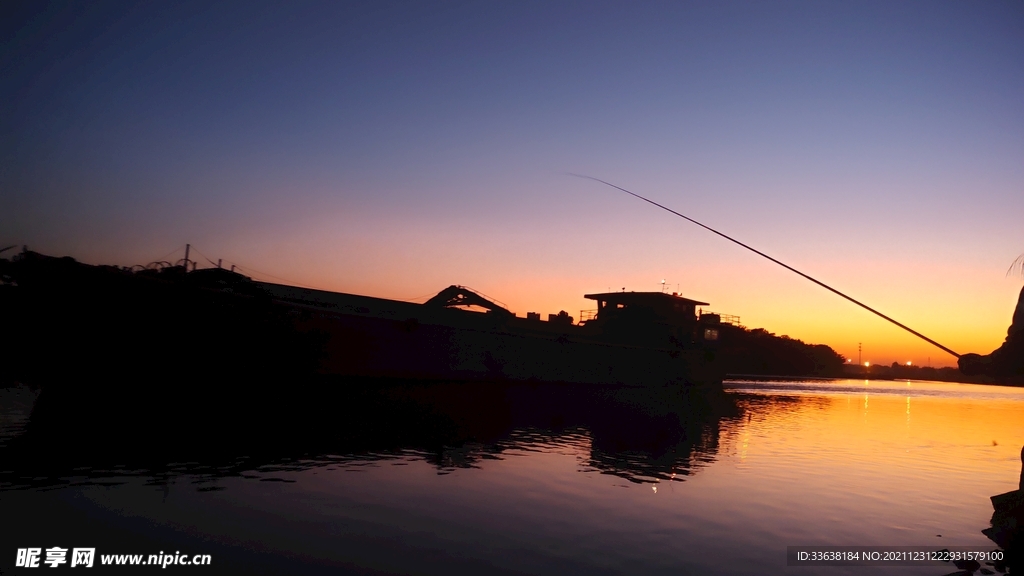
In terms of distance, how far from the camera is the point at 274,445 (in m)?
12.6

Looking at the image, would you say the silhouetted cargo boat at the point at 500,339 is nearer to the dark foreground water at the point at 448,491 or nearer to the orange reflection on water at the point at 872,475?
the dark foreground water at the point at 448,491

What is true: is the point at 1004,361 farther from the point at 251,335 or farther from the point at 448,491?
the point at 251,335

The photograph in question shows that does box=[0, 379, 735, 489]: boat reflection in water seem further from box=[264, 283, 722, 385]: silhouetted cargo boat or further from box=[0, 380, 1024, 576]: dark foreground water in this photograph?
box=[264, 283, 722, 385]: silhouetted cargo boat

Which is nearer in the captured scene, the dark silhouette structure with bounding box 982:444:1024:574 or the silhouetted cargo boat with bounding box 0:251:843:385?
the dark silhouette structure with bounding box 982:444:1024:574

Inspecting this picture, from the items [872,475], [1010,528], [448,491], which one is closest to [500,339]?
[872,475]

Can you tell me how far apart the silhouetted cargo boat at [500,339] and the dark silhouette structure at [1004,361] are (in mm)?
21516

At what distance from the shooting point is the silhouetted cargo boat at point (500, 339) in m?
25.9

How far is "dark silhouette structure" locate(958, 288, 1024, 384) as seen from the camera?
19.9ft

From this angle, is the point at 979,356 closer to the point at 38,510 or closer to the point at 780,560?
the point at 780,560

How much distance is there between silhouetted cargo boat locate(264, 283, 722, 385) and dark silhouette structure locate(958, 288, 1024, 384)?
21516 millimetres

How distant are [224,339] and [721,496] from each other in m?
16.5

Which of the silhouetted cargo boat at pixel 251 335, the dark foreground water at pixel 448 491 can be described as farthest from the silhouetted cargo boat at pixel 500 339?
the dark foreground water at pixel 448 491

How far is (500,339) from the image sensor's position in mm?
32375

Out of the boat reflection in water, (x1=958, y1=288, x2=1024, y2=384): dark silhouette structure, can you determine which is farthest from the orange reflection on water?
(x1=958, y1=288, x2=1024, y2=384): dark silhouette structure
